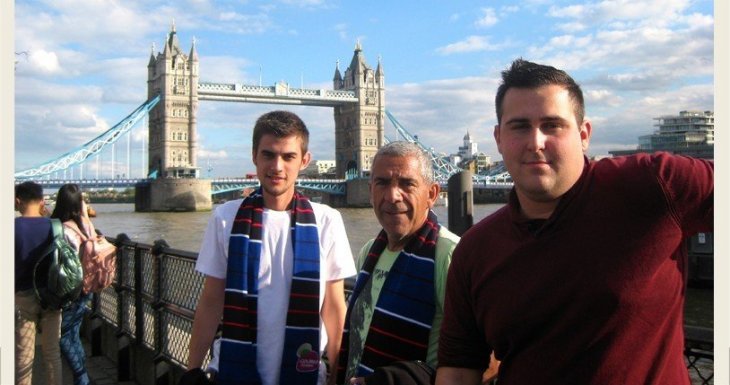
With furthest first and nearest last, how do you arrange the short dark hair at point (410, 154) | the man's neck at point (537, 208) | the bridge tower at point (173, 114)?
the bridge tower at point (173, 114), the short dark hair at point (410, 154), the man's neck at point (537, 208)

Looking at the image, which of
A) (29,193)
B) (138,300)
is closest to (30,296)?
(29,193)

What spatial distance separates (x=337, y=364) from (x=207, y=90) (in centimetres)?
5413

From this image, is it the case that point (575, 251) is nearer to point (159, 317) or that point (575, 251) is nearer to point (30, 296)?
point (30, 296)

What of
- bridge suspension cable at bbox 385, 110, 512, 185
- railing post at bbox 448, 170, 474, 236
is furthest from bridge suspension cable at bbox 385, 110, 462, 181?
railing post at bbox 448, 170, 474, 236

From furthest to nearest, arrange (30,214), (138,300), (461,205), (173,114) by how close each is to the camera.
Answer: (173,114) → (461,205) → (138,300) → (30,214)

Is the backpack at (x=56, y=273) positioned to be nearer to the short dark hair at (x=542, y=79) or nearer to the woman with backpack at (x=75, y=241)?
the woman with backpack at (x=75, y=241)

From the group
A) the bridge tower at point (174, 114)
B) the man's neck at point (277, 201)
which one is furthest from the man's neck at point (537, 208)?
the bridge tower at point (174, 114)

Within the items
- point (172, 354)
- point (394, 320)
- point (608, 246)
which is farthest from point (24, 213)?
point (608, 246)

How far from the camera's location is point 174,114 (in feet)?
172

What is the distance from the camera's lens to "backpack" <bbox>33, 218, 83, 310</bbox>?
2.77 meters

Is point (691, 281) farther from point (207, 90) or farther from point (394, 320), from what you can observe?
point (207, 90)

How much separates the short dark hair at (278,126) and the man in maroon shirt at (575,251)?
74cm

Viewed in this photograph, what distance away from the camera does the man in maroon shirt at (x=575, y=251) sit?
3.37 feet

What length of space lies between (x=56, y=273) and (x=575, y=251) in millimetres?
2362
